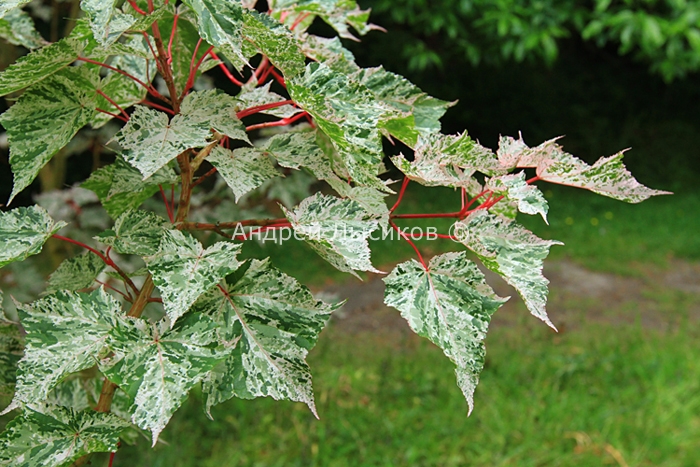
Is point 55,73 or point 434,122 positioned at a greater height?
point 55,73

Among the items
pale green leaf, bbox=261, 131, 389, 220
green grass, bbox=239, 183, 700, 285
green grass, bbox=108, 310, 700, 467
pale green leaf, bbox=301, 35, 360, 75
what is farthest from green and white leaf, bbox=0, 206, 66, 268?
green grass, bbox=239, 183, 700, 285

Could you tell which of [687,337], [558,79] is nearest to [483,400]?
[687,337]

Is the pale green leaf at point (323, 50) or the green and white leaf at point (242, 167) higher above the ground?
the pale green leaf at point (323, 50)

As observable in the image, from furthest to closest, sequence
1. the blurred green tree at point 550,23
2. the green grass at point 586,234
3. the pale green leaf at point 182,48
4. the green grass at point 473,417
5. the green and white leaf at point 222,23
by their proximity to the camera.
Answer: the green grass at point 586,234
the blurred green tree at point 550,23
the green grass at point 473,417
the pale green leaf at point 182,48
the green and white leaf at point 222,23

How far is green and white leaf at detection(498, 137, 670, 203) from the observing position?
542 mm

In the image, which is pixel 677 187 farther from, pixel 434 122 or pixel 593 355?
pixel 434 122

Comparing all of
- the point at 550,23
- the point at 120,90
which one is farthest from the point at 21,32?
the point at 550,23

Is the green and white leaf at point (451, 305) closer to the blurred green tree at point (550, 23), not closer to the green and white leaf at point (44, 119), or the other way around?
the green and white leaf at point (44, 119)

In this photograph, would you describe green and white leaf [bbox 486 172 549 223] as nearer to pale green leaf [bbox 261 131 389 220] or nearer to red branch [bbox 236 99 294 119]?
pale green leaf [bbox 261 131 389 220]

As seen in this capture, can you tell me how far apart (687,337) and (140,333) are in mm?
2967

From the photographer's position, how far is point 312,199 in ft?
1.82

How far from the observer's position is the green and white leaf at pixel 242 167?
0.54 meters

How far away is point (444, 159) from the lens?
548 millimetres

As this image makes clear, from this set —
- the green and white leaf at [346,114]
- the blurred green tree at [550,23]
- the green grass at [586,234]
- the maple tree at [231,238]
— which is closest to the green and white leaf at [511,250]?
the maple tree at [231,238]
